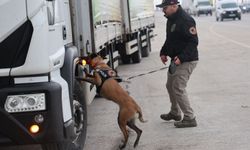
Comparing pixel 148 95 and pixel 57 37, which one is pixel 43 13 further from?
pixel 148 95

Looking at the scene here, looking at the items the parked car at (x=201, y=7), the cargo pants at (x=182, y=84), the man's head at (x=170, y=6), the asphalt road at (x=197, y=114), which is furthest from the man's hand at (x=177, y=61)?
the parked car at (x=201, y=7)

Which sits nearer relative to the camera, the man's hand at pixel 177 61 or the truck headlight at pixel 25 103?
the truck headlight at pixel 25 103

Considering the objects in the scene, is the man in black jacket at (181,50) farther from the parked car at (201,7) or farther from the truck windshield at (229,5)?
the parked car at (201,7)

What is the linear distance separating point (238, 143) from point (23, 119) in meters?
3.45

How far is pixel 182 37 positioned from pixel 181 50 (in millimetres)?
195

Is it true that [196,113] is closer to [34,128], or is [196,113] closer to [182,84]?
[182,84]

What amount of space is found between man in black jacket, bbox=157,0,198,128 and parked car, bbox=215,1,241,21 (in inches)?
1831

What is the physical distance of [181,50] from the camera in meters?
7.84

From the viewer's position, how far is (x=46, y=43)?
452 centimetres

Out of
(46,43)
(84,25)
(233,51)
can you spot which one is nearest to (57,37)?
(46,43)

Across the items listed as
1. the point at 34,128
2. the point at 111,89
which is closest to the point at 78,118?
the point at 111,89

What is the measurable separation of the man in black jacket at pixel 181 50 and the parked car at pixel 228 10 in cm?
4650

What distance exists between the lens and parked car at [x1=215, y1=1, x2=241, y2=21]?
174 feet

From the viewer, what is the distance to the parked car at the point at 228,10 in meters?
53.2
